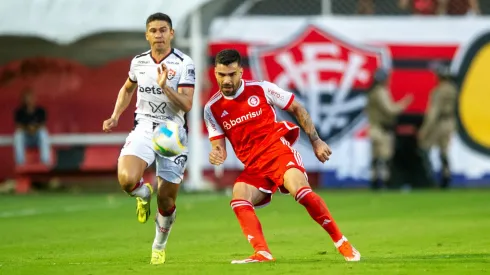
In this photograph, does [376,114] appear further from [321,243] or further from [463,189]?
[321,243]

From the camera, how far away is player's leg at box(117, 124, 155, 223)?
11523 mm

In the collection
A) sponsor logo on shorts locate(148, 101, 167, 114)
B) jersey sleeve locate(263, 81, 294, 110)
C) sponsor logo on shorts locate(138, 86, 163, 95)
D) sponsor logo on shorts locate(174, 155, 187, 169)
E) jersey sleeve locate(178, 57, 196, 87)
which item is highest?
jersey sleeve locate(178, 57, 196, 87)

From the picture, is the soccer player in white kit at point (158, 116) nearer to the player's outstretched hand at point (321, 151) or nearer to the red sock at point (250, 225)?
the red sock at point (250, 225)

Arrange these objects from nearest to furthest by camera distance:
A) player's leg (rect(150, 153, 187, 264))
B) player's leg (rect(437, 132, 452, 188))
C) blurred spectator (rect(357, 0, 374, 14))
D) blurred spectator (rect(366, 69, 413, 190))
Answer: player's leg (rect(150, 153, 187, 264)) → blurred spectator (rect(366, 69, 413, 190)) → player's leg (rect(437, 132, 452, 188)) → blurred spectator (rect(357, 0, 374, 14))

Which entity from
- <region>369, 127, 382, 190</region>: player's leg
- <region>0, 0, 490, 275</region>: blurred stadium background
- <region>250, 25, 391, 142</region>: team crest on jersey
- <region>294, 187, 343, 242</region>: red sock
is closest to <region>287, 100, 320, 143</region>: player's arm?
<region>294, 187, 343, 242</region>: red sock

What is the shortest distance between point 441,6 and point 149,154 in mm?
16829

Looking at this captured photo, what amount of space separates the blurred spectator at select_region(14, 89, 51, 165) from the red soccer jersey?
15452 millimetres

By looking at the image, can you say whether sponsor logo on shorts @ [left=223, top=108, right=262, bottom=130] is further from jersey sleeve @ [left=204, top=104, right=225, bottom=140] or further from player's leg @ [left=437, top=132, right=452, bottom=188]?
player's leg @ [left=437, top=132, right=452, bottom=188]

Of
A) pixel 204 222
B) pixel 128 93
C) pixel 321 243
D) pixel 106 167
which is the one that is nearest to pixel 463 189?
pixel 106 167

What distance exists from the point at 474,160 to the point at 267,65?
4955mm

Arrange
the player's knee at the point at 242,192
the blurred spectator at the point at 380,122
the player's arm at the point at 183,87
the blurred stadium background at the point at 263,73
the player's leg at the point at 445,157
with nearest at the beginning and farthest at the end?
the player's arm at the point at 183,87, the player's knee at the point at 242,192, the blurred stadium background at the point at 263,73, the blurred spectator at the point at 380,122, the player's leg at the point at 445,157

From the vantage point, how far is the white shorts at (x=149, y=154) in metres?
11.7

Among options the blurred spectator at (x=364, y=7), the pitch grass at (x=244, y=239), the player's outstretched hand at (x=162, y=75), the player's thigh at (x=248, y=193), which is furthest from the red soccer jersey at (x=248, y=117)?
the blurred spectator at (x=364, y=7)

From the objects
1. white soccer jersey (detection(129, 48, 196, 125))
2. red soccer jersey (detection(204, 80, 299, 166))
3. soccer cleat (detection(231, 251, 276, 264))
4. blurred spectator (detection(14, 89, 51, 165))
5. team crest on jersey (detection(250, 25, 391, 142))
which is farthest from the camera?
team crest on jersey (detection(250, 25, 391, 142))
